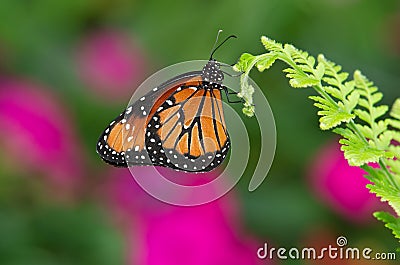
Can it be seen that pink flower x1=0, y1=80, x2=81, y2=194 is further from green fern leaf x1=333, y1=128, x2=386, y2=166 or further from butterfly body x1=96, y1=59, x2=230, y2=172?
green fern leaf x1=333, y1=128, x2=386, y2=166

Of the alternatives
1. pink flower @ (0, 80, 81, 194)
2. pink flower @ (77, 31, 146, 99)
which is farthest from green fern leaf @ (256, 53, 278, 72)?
pink flower @ (77, 31, 146, 99)

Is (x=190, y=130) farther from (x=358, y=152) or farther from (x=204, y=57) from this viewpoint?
(x=204, y=57)

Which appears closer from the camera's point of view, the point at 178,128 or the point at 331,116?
the point at 331,116

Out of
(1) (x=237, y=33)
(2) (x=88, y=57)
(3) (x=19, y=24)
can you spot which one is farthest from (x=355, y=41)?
(3) (x=19, y=24)

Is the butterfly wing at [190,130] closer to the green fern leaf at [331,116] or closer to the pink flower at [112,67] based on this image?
the green fern leaf at [331,116]

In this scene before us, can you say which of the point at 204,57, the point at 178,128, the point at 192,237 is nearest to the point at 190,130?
the point at 178,128

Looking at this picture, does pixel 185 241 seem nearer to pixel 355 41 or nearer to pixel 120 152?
pixel 120 152

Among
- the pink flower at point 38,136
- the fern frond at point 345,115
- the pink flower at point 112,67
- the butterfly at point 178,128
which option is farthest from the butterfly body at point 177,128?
the pink flower at point 112,67
